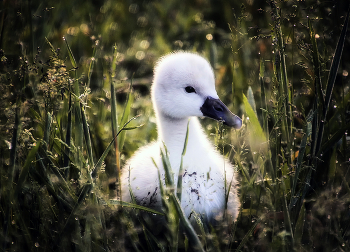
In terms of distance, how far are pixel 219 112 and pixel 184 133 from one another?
0.80 ft

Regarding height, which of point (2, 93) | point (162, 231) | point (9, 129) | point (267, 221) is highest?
point (2, 93)

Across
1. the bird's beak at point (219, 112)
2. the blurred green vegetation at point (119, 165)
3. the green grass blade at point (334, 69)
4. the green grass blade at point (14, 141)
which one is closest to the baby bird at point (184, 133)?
the bird's beak at point (219, 112)

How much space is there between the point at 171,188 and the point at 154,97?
100cm

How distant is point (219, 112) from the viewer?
7.02 feet

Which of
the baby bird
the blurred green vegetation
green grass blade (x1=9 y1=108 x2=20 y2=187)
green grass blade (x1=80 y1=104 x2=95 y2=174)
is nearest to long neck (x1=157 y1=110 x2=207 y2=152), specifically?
the baby bird

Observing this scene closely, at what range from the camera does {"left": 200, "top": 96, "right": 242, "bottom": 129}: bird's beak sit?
6.69ft

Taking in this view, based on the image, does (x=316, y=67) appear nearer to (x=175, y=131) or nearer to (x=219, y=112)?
(x=219, y=112)

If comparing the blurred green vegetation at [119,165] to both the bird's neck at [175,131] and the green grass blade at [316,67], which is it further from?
the bird's neck at [175,131]

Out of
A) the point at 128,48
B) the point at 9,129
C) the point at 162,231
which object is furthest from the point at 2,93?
the point at 128,48

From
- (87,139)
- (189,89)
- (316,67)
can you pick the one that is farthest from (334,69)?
(87,139)

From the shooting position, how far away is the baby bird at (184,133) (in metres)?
2.00

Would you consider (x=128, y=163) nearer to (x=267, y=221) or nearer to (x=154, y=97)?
(x=154, y=97)

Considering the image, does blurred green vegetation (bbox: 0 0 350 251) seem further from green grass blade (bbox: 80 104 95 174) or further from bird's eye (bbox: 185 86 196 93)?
bird's eye (bbox: 185 86 196 93)

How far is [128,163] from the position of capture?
2309mm
